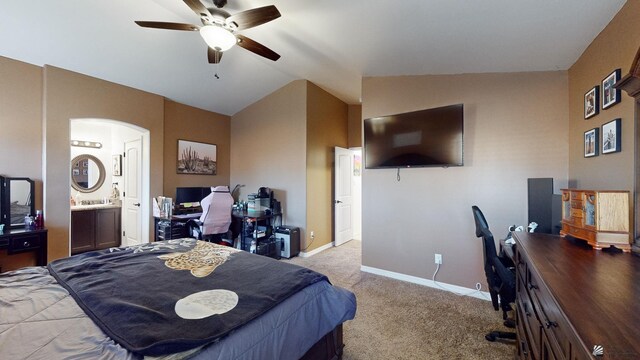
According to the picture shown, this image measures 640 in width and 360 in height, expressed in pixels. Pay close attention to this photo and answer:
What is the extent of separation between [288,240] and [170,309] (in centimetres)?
310

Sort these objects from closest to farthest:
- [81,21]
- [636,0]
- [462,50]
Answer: [636,0] → [462,50] → [81,21]

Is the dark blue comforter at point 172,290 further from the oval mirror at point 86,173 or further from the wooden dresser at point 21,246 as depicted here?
the oval mirror at point 86,173

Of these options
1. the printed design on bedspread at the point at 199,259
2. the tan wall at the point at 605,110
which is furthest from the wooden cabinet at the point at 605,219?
the printed design on bedspread at the point at 199,259

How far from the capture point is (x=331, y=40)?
9.11 ft

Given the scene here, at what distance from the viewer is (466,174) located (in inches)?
116

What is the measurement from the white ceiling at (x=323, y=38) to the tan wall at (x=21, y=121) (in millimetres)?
182

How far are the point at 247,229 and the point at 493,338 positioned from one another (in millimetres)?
3359

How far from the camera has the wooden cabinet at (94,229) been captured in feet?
13.9

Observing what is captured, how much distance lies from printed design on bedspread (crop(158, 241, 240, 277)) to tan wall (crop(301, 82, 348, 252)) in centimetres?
241

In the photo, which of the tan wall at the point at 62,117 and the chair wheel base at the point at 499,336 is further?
the tan wall at the point at 62,117

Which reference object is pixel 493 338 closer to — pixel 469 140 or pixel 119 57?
pixel 469 140

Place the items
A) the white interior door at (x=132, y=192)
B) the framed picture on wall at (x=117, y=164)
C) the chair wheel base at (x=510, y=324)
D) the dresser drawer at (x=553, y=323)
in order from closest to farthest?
the dresser drawer at (x=553, y=323), the chair wheel base at (x=510, y=324), the white interior door at (x=132, y=192), the framed picture on wall at (x=117, y=164)

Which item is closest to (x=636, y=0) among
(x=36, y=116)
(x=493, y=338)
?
(x=493, y=338)

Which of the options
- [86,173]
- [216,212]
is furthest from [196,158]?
[86,173]
